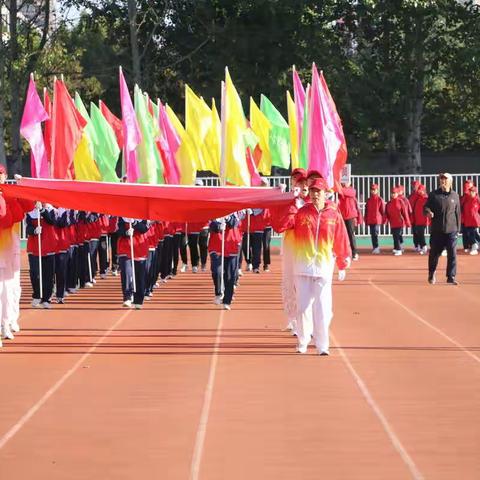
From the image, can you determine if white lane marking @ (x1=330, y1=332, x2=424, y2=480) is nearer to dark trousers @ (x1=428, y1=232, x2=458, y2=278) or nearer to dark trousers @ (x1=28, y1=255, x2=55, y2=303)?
dark trousers @ (x1=28, y1=255, x2=55, y2=303)

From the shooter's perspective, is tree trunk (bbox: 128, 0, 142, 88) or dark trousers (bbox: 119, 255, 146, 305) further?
tree trunk (bbox: 128, 0, 142, 88)

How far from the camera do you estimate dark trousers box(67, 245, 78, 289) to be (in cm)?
2314

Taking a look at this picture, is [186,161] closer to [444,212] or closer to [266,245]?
[444,212]

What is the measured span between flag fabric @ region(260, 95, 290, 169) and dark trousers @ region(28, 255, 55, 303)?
30.9 feet

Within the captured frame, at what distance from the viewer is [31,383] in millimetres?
13055

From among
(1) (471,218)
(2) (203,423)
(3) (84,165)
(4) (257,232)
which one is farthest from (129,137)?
(1) (471,218)

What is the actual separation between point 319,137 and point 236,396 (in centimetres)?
699

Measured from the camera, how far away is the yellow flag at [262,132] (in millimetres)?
29812

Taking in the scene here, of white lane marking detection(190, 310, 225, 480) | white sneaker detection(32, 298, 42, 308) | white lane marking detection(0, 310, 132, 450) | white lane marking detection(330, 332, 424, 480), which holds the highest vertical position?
white sneaker detection(32, 298, 42, 308)

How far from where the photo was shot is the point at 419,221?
35.8 meters

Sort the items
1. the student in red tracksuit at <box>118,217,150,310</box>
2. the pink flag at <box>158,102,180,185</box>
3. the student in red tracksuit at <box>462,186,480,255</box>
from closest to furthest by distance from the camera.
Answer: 1. the student in red tracksuit at <box>118,217,150,310</box>
2. the pink flag at <box>158,102,180,185</box>
3. the student in red tracksuit at <box>462,186,480,255</box>

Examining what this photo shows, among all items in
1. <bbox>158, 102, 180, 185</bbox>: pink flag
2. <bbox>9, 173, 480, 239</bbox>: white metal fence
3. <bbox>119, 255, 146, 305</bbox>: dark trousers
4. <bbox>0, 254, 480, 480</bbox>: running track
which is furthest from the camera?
<bbox>9, 173, 480, 239</bbox>: white metal fence

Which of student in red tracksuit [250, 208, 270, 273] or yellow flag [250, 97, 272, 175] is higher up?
yellow flag [250, 97, 272, 175]

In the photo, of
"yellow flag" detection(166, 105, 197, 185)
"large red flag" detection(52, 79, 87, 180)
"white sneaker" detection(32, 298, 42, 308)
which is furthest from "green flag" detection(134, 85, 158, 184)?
"white sneaker" detection(32, 298, 42, 308)
